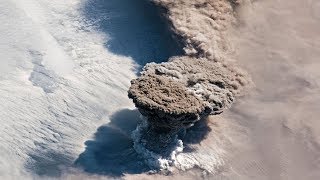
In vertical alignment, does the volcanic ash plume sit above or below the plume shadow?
above

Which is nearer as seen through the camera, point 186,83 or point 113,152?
point 113,152

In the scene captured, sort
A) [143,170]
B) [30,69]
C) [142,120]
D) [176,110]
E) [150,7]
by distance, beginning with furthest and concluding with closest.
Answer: [150,7] < [30,69] < [142,120] < [143,170] < [176,110]

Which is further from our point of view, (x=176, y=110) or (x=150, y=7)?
(x=150, y=7)

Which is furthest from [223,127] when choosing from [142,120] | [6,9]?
[6,9]

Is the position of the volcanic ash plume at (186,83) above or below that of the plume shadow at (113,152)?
above

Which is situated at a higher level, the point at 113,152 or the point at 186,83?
the point at 186,83

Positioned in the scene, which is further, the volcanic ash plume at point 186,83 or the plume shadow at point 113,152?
the plume shadow at point 113,152

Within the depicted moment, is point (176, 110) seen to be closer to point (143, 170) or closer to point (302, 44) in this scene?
point (143, 170)

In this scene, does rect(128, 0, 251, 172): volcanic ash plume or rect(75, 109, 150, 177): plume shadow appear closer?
rect(128, 0, 251, 172): volcanic ash plume
